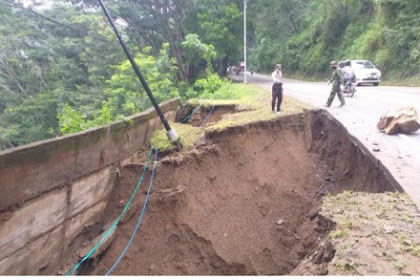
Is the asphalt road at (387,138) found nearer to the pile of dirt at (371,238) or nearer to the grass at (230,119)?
the pile of dirt at (371,238)

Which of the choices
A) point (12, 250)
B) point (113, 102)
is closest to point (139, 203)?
point (12, 250)

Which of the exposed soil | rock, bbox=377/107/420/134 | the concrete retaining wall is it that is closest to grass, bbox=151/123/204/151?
the concrete retaining wall

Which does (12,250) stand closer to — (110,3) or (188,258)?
(188,258)

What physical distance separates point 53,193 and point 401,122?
7.26 meters

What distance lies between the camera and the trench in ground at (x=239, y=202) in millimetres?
6270

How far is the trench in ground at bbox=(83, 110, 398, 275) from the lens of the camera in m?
6.27

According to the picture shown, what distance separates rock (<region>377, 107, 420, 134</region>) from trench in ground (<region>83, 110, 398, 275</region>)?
946mm

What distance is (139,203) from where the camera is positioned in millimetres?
6875

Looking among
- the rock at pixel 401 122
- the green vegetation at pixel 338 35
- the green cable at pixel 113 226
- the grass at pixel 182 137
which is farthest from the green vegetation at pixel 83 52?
the rock at pixel 401 122

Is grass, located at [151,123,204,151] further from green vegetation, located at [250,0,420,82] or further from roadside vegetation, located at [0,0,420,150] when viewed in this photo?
green vegetation, located at [250,0,420,82]

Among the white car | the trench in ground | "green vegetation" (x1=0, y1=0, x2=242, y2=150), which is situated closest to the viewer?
the trench in ground

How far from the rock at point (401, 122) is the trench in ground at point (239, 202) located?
37.2 inches

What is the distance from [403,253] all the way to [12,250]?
15.3 feet

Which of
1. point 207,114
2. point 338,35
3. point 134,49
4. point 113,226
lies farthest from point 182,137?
point 338,35
